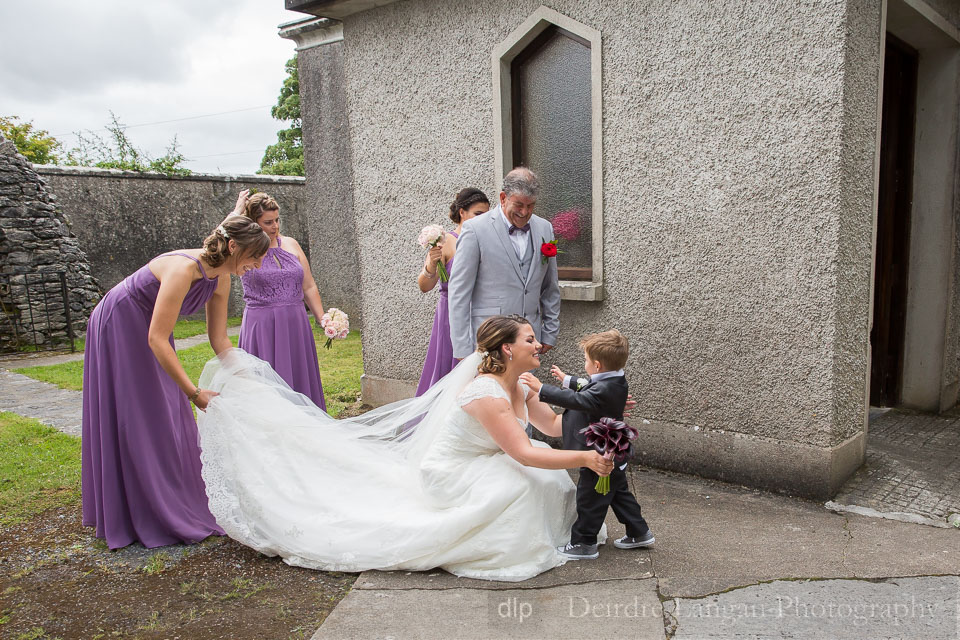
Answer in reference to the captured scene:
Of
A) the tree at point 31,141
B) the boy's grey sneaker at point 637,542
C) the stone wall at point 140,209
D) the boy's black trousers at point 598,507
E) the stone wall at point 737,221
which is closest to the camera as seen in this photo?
the boy's black trousers at point 598,507

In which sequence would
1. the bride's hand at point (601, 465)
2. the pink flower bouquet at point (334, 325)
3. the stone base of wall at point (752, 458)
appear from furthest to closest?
the pink flower bouquet at point (334, 325), the stone base of wall at point (752, 458), the bride's hand at point (601, 465)

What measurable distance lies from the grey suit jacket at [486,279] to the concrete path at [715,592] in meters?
1.49

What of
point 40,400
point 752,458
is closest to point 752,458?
point 752,458

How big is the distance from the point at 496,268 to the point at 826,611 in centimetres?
251

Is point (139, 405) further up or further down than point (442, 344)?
further down

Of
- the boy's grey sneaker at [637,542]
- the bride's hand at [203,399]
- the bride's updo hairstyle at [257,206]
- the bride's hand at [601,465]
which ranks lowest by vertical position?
the boy's grey sneaker at [637,542]

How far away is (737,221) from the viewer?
4.38 metres

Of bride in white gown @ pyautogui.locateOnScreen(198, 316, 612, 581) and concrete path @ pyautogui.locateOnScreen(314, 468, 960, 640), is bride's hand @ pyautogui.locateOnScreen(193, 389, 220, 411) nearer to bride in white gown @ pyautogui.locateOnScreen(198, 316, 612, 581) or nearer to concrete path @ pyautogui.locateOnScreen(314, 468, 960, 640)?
bride in white gown @ pyautogui.locateOnScreen(198, 316, 612, 581)

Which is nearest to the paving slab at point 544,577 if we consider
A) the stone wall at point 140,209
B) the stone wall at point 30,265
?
the stone wall at point 30,265

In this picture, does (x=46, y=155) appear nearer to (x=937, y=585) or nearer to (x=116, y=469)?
(x=116, y=469)

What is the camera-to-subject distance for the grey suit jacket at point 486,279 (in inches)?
169

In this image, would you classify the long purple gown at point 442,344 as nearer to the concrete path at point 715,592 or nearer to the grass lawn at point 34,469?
the concrete path at point 715,592

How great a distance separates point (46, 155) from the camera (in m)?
24.5

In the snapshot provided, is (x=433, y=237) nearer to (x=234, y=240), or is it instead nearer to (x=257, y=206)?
(x=257, y=206)
